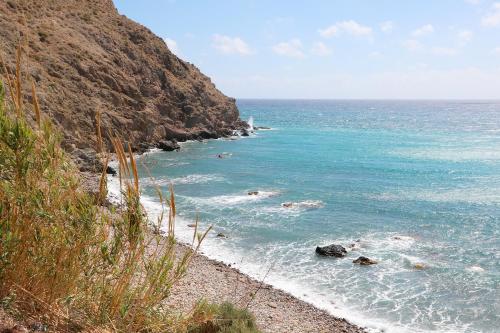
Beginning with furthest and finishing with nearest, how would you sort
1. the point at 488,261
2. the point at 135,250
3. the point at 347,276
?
the point at 488,261
the point at 347,276
the point at 135,250

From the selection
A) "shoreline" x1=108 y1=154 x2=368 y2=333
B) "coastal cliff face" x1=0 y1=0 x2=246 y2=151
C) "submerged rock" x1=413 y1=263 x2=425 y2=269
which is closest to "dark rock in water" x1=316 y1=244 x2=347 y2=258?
"submerged rock" x1=413 y1=263 x2=425 y2=269

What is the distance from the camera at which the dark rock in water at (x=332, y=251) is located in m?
24.6

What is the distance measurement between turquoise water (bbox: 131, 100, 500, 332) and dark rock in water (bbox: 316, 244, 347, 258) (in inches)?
18.6

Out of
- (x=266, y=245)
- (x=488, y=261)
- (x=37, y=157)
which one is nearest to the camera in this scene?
(x=37, y=157)

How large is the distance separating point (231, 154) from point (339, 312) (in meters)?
42.5

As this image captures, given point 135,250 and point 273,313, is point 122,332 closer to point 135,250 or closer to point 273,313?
point 135,250

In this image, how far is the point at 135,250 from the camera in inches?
257

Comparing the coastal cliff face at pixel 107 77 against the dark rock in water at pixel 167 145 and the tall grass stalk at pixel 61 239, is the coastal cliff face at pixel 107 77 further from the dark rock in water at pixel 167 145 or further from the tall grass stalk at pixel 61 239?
the tall grass stalk at pixel 61 239

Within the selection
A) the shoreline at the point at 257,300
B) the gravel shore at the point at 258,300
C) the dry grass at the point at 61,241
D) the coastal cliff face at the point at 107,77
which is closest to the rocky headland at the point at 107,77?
the coastal cliff face at the point at 107,77

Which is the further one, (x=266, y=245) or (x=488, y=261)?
(x=266, y=245)

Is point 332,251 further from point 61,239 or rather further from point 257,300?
point 61,239

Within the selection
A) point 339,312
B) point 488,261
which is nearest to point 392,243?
point 488,261

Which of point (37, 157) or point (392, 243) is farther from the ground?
point (37, 157)

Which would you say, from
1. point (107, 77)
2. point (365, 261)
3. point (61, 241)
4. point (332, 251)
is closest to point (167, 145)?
point (107, 77)
